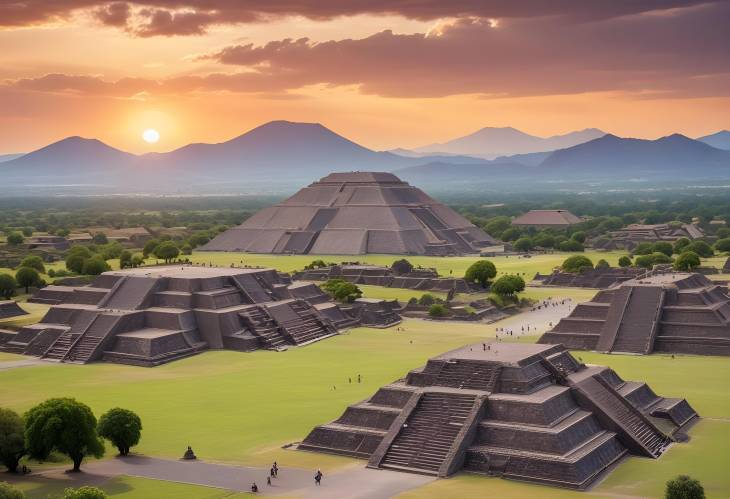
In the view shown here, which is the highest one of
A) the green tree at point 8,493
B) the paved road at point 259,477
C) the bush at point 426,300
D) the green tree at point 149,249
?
the green tree at point 8,493

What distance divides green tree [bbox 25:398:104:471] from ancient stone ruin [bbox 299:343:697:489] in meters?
8.65

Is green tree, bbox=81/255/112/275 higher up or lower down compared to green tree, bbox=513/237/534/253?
higher up

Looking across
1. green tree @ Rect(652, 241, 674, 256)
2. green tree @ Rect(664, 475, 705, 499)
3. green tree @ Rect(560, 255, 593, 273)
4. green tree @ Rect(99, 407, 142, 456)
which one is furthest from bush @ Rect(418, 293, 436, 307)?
green tree @ Rect(664, 475, 705, 499)

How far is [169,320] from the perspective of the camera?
222ft

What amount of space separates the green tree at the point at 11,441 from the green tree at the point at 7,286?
5455cm

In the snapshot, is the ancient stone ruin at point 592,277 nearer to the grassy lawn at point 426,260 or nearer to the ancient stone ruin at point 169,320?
the grassy lawn at point 426,260

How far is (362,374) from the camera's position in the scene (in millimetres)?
56719

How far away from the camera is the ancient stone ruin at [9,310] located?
78.1m

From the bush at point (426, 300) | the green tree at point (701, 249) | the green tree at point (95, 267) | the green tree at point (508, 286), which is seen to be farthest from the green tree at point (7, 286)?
the green tree at point (701, 249)

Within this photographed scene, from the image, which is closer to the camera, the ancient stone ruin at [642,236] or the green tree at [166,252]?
the green tree at [166,252]

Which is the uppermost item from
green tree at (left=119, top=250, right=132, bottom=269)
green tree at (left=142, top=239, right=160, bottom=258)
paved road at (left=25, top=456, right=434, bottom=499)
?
green tree at (left=119, top=250, right=132, bottom=269)

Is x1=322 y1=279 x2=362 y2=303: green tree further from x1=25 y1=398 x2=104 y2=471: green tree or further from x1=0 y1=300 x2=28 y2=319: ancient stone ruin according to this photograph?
x1=25 y1=398 x2=104 y2=471: green tree

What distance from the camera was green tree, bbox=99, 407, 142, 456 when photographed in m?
39.6

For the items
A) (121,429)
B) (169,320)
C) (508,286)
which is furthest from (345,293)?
(121,429)
